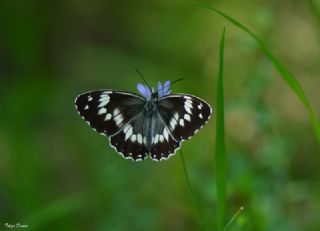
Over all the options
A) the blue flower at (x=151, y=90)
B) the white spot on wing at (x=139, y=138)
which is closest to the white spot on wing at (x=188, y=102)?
the blue flower at (x=151, y=90)

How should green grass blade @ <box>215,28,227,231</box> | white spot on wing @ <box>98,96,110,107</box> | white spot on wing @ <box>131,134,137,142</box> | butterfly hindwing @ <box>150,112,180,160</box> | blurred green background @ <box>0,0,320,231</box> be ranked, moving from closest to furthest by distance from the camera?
green grass blade @ <box>215,28,227,231</box>
butterfly hindwing @ <box>150,112,180,160</box>
white spot on wing @ <box>131,134,137,142</box>
white spot on wing @ <box>98,96,110,107</box>
blurred green background @ <box>0,0,320,231</box>

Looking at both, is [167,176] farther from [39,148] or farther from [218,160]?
[218,160]

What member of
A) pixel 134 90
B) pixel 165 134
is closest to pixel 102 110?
pixel 165 134

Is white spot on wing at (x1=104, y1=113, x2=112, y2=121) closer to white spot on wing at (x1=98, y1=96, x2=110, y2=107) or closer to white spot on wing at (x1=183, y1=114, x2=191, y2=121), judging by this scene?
white spot on wing at (x1=98, y1=96, x2=110, y2=107)

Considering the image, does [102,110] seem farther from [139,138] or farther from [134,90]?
[134,90]

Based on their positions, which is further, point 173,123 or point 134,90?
point 134,90

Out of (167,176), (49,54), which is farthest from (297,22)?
(49,54)

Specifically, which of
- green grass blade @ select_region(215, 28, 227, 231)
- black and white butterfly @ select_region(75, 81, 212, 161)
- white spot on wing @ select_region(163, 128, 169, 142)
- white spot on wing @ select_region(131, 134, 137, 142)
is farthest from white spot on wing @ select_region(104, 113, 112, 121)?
green grass blade @ select_region(215, 28, 227, 231)
